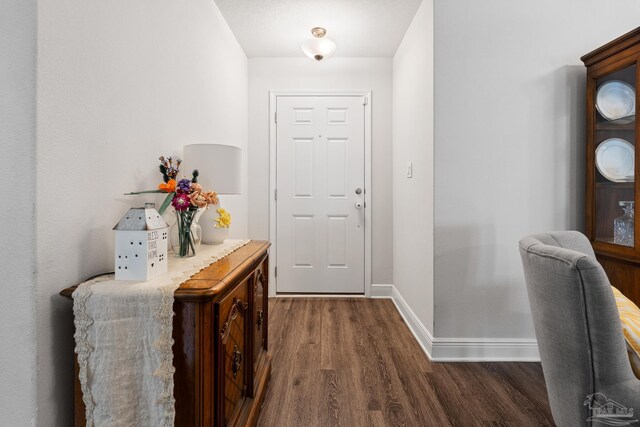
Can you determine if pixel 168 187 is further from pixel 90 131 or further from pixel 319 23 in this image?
pixel 319 23

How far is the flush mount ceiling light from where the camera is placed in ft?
9.00

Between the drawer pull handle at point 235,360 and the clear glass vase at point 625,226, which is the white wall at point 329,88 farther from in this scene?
the drawer pull handle at point 235,360

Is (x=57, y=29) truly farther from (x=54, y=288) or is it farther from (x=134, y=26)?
(x=54, y=288)

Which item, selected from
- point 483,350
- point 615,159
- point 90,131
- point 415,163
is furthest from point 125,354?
point 615,159

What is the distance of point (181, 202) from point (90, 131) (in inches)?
15.7

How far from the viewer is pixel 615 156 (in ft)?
6.11

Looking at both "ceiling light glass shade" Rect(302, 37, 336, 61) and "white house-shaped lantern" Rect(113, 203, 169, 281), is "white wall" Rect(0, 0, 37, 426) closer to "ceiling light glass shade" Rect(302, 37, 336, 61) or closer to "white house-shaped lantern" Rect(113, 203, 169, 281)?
"white house-shaped lantern" Rect(113, 203, 169, 281)

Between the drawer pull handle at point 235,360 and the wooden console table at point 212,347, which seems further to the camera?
the drawer pull handle at point 235,360

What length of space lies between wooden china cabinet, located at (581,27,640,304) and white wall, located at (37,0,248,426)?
2389mm

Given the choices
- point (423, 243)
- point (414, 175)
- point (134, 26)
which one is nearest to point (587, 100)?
point (414, 175)

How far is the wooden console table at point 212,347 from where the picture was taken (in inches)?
37.4

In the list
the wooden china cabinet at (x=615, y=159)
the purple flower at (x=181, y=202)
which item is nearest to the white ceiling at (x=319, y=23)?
the wooden china cabinet at (x=615, y=159)

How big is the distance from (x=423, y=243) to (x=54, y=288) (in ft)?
6.70

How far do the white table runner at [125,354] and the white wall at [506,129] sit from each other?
1.71m
